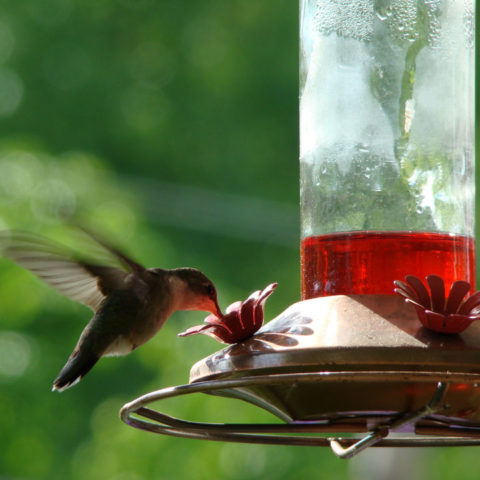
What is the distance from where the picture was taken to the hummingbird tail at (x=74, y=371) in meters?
3.31

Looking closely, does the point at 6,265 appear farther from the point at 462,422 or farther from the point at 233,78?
the point at 462,422

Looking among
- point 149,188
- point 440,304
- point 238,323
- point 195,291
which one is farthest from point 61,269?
point 149,188

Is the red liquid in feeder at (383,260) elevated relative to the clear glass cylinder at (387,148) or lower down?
lower down

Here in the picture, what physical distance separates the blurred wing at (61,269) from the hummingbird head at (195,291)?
0.26m

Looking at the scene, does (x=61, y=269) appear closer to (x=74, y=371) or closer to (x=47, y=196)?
(x=74, y=371)

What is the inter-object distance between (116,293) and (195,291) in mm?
378

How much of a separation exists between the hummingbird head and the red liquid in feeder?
39 centimetres

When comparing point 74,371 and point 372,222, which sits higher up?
point 372,222

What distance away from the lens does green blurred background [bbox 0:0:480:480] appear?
809 centimetres

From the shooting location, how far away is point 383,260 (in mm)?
2828

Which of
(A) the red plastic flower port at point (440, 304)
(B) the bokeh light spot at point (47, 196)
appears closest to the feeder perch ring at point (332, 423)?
(A) the red plastic flower port at point (440, 304)

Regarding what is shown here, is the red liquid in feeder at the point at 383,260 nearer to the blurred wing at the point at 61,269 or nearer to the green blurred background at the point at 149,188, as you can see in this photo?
the blurred wing at the point at 61,269

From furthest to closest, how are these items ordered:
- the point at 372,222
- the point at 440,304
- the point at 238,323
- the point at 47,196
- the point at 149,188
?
the point at 149,188, the point at 47,196, the point at 372,222, the point at 238,323, the point at 440,304

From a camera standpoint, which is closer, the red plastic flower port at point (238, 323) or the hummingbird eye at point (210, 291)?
the red plastic flower port at point (238, 323)
